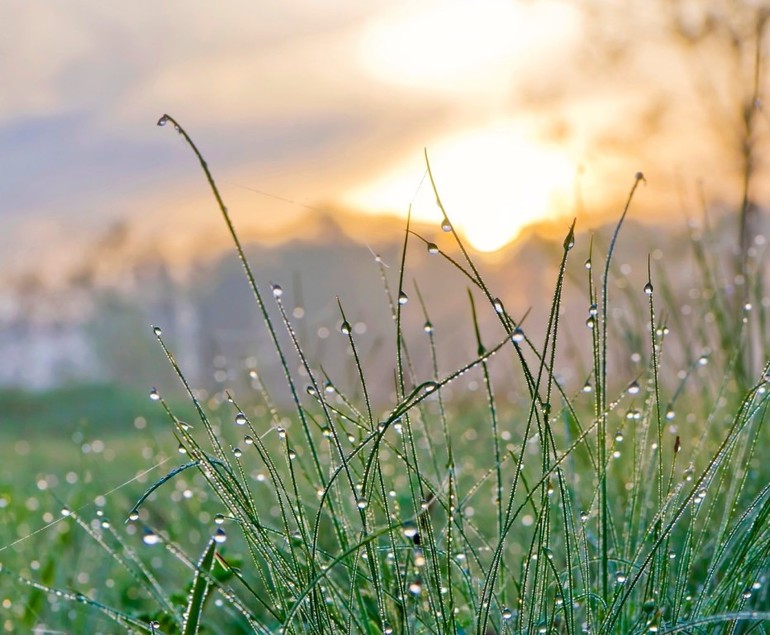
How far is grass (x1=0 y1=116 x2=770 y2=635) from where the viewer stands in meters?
1.01

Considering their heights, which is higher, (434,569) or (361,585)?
(434,569)

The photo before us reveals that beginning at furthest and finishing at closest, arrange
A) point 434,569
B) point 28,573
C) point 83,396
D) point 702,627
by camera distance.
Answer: point 83,396 < point 28,573 < point 702,627 < point 434,569

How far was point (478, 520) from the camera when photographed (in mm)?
2314

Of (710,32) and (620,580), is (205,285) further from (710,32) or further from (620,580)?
(620,580)

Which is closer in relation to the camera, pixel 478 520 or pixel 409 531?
pixel 409 531

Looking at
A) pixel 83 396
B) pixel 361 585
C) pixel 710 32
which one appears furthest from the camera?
pixel 83 396

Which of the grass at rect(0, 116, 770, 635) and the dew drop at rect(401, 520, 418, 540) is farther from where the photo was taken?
the grass at rect(0, 116, 770, 635)

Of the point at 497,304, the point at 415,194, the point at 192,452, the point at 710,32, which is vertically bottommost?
the point at 192,452

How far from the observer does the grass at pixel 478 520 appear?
101cm

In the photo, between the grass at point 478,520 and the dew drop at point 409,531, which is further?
the grass at point 478,520

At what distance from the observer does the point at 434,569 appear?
Answer: 1014 millimetres

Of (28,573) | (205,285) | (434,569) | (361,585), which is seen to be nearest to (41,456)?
(28,573)

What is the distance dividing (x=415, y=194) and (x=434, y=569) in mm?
427

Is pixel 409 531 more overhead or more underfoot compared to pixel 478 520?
more overhead
